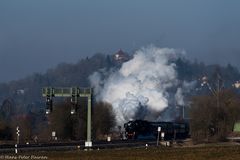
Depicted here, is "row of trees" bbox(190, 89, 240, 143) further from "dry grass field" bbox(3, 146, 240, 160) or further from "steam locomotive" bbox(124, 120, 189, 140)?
"dry grass field" bbox(3, 146, 240, 160)

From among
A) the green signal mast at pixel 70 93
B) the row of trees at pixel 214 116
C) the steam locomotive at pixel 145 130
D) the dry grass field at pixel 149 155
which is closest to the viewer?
the dry grass field at pixel 149 155

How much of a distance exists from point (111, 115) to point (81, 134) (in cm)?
1967

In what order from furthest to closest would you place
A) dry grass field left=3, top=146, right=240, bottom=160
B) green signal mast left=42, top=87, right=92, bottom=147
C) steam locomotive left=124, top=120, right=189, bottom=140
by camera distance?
steam locomotive left=124, top=120, right=189, bottom=140, green signal mast left=42, top=87, right=92, bottom=147, dry grass field left=3, top=146, right=240, bottom=160

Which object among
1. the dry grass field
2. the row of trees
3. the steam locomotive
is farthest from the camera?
the steam locomotive

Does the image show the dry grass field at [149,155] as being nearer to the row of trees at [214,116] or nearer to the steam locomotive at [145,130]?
the row of trees at [214,116]

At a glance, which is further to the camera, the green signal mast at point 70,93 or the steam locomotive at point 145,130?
the steam locomotive at point 145,130

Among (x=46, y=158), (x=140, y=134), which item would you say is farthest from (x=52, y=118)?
(x=46, y=158)

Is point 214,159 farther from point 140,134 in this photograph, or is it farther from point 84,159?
point 140,134

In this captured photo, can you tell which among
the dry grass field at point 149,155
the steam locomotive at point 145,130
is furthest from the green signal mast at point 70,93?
the steam locomotive at point 145,130

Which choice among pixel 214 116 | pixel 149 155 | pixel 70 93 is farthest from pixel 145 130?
pixel 149 155

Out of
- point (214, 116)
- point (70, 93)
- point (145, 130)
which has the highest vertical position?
point (70, 93)

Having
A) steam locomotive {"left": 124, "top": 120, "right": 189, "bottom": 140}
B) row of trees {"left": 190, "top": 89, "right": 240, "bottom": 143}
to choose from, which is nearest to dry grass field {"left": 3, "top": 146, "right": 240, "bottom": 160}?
row of trees {"left": 190, "top": 89, "right": 240, "bottom": 143}

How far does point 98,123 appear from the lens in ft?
473

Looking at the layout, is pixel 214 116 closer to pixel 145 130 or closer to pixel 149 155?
pixel 145 130
